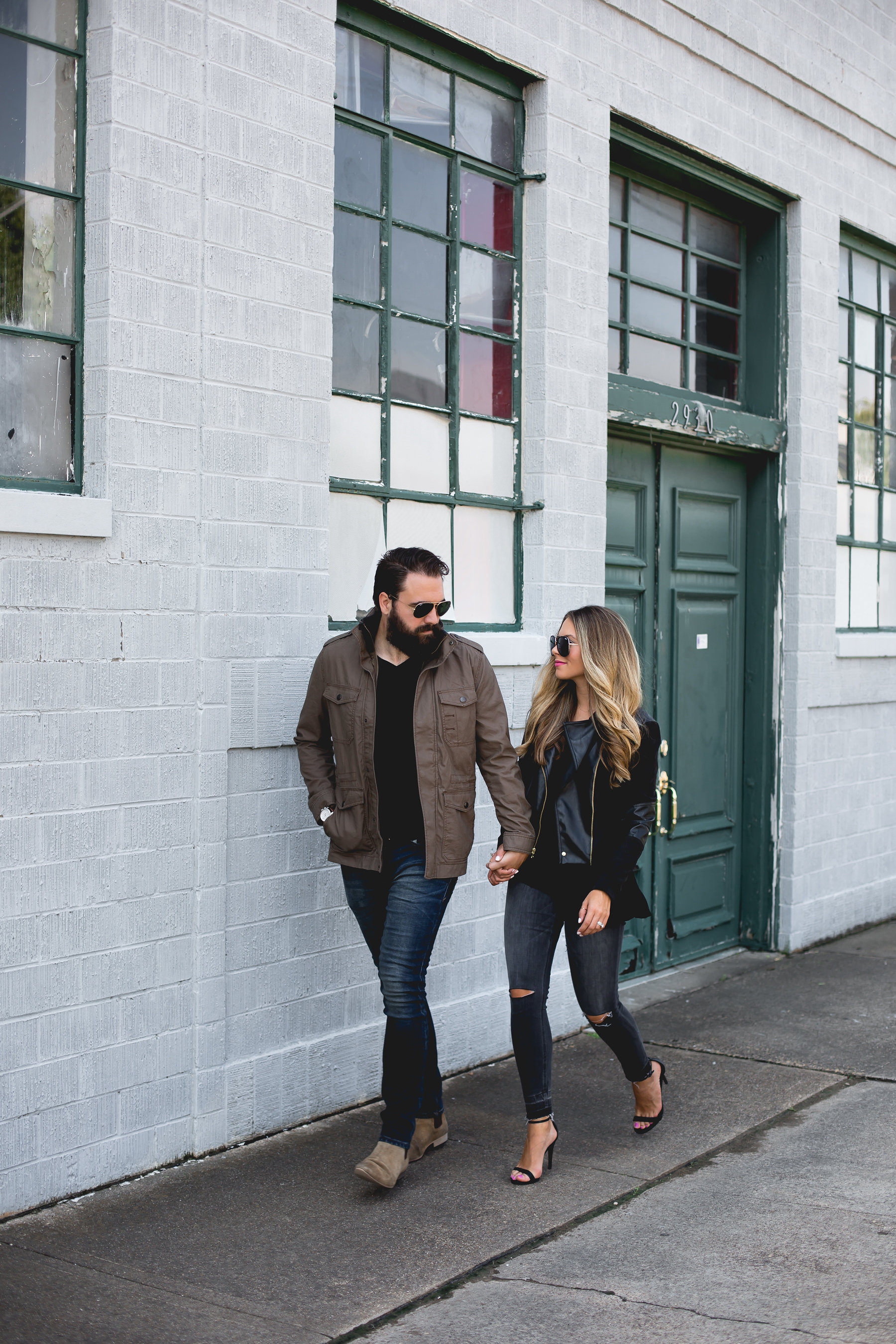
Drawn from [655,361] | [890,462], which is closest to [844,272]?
[890,462]

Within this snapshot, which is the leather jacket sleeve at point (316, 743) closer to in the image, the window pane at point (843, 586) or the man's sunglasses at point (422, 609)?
the man's sunglasses at point (422, 609)

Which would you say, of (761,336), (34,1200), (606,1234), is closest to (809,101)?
(761,336)

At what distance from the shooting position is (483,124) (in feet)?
20.8

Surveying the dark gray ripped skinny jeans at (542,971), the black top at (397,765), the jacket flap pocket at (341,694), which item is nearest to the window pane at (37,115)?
the jacket flap pocket at (341,694)

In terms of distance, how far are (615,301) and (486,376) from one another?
1278mm

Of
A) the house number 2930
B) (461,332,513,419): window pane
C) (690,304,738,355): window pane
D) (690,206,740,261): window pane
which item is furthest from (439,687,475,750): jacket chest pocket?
(690,206,740,261): window pane

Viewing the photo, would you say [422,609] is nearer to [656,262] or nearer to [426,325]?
[426,325]

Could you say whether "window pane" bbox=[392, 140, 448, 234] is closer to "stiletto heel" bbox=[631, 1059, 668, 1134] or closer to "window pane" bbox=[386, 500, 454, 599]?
"window pane" bbox=[386, 500, 454, 599]

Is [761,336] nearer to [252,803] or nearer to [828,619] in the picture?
[828,619]

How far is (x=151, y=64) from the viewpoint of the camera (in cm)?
473

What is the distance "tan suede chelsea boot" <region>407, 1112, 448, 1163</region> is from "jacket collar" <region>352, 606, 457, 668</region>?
5.13 ft

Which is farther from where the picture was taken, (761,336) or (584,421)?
(761,336)

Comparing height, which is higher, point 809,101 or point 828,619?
point 809,101

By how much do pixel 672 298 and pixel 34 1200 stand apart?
5476mm
